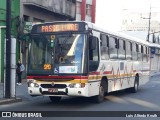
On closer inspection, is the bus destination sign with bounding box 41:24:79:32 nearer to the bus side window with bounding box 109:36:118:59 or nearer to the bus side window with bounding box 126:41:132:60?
the bus side window with bounding box 109:36:118:59

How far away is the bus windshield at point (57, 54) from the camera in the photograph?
44.6 feet

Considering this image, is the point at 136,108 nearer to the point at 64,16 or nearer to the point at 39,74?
the point at 39,74

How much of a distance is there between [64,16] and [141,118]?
23.9 metres

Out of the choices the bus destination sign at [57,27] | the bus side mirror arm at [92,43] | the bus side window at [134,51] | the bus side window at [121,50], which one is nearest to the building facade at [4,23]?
the bus side window at [134,51]

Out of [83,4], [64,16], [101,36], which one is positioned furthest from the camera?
[83,4]

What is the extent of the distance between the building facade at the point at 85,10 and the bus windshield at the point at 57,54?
86.3ft

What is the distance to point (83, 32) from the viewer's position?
13906 millimetres

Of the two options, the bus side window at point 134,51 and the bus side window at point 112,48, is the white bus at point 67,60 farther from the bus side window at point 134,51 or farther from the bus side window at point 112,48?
the bus side window at point 134,51

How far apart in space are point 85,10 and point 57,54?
29.1 metres

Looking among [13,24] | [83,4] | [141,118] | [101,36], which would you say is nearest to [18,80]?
[13,24]

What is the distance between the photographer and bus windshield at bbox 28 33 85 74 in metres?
13.6

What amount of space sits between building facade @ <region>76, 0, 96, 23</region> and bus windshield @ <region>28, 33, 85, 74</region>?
1035 inches

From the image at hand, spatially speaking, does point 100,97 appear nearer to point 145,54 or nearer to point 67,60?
point 67,60

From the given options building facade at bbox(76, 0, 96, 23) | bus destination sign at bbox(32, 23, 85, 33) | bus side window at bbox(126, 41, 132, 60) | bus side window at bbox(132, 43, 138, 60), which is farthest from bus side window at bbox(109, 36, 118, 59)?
building facade at bbox(76, 0, 96, 23)
